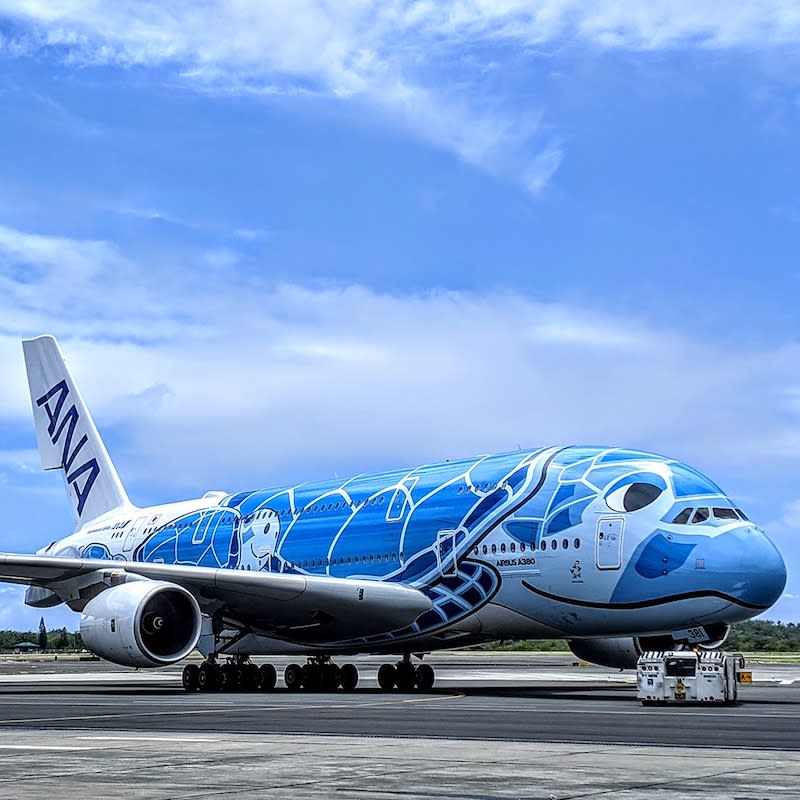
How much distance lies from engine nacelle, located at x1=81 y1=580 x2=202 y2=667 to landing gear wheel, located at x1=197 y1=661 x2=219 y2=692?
1837mm

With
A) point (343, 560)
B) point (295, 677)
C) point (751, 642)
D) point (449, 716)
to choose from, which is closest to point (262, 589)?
point (343, 560)

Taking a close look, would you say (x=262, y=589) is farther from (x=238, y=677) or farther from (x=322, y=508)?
(x=322, y=508)

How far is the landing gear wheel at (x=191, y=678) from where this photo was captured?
27328mm

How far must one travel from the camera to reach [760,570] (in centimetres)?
2180

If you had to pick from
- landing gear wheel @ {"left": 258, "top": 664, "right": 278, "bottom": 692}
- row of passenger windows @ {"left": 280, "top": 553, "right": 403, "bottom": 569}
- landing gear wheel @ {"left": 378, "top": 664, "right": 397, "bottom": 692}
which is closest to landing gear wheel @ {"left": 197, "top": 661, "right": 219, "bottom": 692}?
landing gear wheel @ {"left": 258, "top": 664, "right": 278, "bottom": 692}

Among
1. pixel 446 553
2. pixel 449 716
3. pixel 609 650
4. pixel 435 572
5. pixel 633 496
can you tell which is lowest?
pixel 449 716

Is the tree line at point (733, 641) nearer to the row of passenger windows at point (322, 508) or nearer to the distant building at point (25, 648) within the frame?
the distant building at point (25, 648)

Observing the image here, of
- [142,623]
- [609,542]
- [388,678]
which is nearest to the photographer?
[609,542]

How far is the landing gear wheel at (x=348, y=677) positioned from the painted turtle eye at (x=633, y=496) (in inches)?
313

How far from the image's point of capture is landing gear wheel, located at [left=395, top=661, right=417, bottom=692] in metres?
27.5

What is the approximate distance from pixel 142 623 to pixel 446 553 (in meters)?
6.04

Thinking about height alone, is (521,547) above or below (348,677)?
above

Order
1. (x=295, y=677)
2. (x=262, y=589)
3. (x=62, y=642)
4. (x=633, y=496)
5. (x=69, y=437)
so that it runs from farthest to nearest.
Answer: (x=62, y=642)
(x=69, y=437)
(x=295, y=677)
(x=262, y=589)
(x=633, y=496)

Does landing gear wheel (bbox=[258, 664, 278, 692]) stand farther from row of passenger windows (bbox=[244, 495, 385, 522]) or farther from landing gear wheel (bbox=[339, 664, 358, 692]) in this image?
row of passenger windows (bbox=[244, 495, 385, 522])
